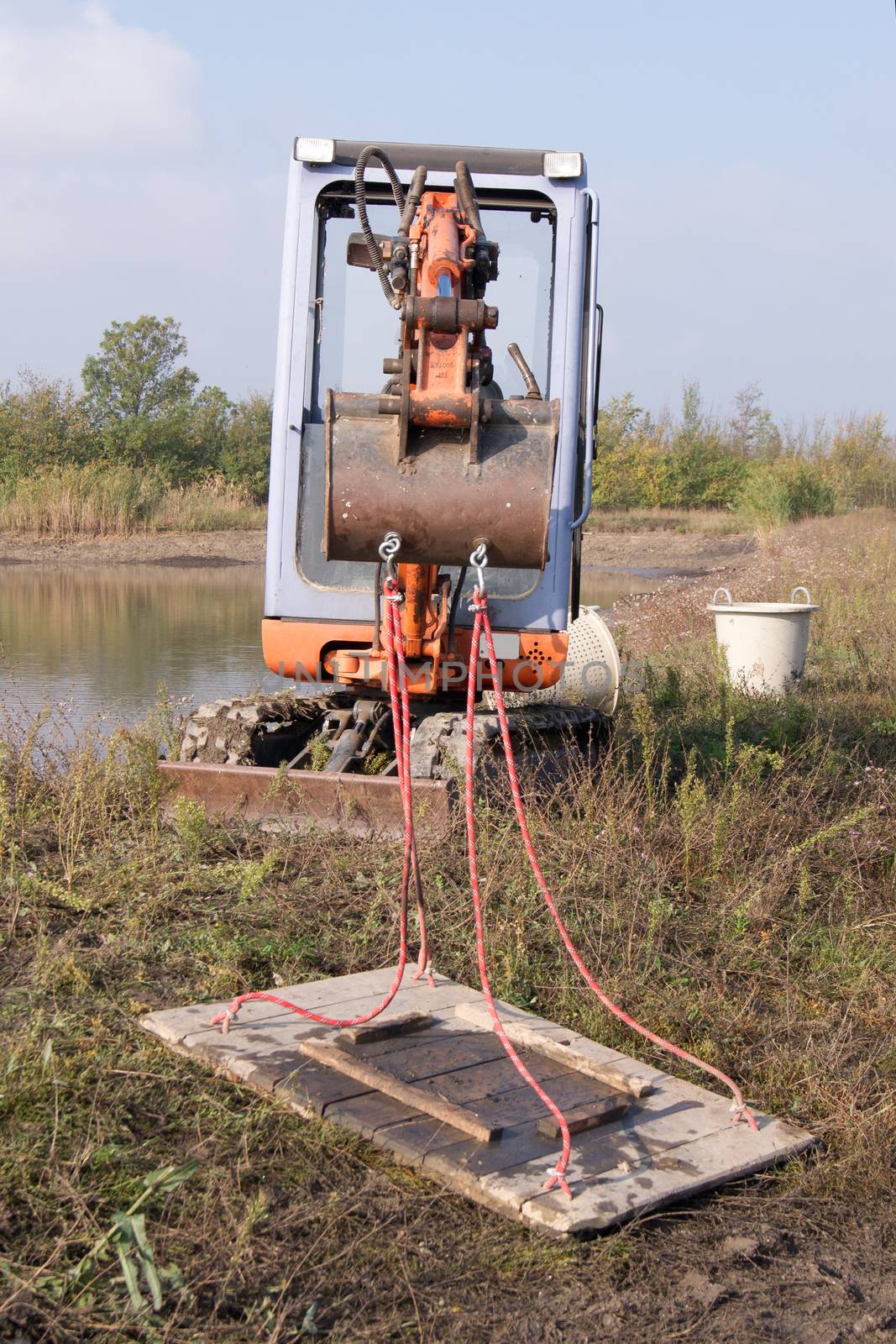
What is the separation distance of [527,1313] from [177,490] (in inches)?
1202

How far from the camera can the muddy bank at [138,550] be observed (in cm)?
2698

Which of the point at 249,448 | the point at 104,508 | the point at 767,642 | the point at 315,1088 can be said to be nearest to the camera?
the point at 315,1088

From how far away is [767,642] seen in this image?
1035 centimetres

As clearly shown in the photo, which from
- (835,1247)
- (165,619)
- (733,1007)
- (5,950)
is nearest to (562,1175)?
(835,1247)

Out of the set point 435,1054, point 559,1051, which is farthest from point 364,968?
point 559,1051

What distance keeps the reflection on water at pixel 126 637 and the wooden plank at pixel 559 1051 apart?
3590 millimetres

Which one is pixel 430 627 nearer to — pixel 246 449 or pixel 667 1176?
pixel 667 1176

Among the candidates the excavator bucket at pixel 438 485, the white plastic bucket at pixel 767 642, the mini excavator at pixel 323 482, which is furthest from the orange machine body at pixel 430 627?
the white plastic bucket at pixel 767 642

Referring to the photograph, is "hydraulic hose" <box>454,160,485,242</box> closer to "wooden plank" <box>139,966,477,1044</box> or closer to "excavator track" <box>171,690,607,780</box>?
"excavator track" <box>171,690,607,780</box>

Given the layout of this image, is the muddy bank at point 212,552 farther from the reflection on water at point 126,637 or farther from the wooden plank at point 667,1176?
the wooden plank at point 667,1176

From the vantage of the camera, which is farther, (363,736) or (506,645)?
(363,736)

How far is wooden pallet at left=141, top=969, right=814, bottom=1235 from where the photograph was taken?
10.3 feet

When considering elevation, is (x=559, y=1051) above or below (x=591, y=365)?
below

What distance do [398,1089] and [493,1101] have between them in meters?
0.26
